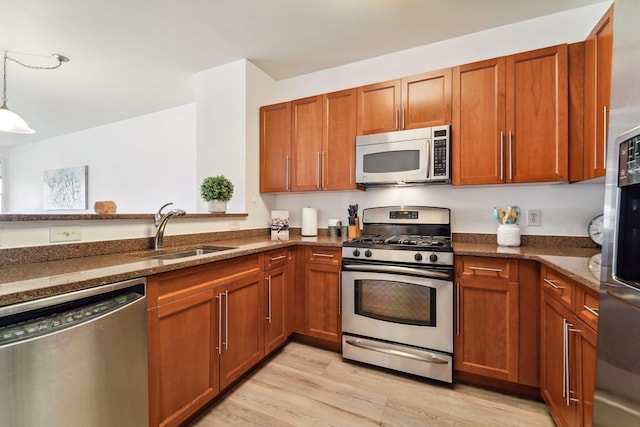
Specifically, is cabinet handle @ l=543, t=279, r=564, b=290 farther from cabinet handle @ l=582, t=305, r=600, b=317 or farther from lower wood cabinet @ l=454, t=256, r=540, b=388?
cabinet handle @ l=582, t=305, r=600, b=317

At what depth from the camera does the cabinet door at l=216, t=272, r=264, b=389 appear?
160 cm

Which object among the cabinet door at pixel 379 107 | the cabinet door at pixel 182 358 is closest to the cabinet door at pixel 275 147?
the cabinet door at pixel 379 107

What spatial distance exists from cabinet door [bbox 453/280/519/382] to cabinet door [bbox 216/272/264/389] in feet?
4.40

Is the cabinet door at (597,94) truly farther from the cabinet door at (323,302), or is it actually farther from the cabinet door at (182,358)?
the cabinet door at (182,358)

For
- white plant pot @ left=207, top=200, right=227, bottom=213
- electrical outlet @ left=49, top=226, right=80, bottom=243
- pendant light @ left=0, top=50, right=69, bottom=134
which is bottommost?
electrical outlet @ left=49, top=226, right=80, bottom=243

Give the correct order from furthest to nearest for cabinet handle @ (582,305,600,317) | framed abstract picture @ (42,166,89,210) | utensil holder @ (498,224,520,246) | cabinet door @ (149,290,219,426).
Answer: framed abstract picture @ (42,166,89,210) < utensil holder @ (498,224,520,246) < cabinet door @ (149,290,219,426) < cabinet handle @ (582,305,600,317)

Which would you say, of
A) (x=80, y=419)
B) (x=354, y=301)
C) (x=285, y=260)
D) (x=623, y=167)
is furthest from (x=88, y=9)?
(x=623, y=167)

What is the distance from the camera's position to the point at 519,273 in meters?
1.67

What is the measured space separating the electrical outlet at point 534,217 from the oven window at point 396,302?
100cm

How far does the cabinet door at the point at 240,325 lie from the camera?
5.25 feet

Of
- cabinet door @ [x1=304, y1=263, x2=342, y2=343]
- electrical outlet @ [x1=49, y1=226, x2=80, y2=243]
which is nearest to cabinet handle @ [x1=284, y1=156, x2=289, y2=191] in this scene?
cabinet door @ [x1=304, y1=263, x2=342, y2=343]

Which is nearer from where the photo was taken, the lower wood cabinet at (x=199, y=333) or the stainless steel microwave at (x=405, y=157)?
the lower wood cabinet at (x=199, y=333)

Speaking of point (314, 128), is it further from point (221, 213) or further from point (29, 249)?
point (29, 249)

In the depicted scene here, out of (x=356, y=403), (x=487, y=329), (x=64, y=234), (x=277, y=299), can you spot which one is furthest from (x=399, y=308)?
(x=64, y=234)
